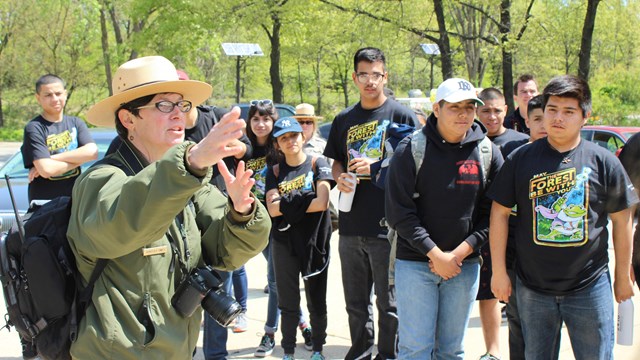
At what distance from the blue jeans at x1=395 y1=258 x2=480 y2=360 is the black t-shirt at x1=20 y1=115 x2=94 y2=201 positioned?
126 inches

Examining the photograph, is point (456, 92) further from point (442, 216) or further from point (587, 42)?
point (587, 42)

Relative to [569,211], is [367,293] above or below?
below

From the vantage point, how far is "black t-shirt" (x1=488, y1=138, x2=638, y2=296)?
3.47 meters

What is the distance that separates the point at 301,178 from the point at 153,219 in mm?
3123

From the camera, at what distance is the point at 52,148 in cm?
568

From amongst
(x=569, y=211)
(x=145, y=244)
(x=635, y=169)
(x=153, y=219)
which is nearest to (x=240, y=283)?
(x=569, y=211)

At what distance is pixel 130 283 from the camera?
254 cm

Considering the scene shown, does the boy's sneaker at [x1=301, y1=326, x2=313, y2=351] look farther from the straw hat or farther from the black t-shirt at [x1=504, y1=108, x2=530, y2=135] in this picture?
the black t-shirt at [x1=504, y1=108, x2=530, y2=135]

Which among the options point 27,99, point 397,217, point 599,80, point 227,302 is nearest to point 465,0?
point 397,217

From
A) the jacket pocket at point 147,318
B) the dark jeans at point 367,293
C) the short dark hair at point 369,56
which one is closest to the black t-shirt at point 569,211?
the dark jeans at point 367,293

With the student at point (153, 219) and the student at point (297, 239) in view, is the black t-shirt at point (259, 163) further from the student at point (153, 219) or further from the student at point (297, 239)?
the student at point (153, 219)

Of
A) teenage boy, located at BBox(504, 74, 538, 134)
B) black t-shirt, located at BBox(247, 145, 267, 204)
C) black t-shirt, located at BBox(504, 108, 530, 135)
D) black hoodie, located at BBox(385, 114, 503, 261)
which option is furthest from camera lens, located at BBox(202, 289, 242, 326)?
black t-shirt, located at BBox(504, 108, 530, 135)

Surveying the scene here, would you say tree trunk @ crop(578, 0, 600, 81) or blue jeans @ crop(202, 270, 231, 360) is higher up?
tree trunk @ crop(578, 0, 600, 81)

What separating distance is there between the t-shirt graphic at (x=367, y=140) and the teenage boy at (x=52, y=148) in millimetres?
2283
